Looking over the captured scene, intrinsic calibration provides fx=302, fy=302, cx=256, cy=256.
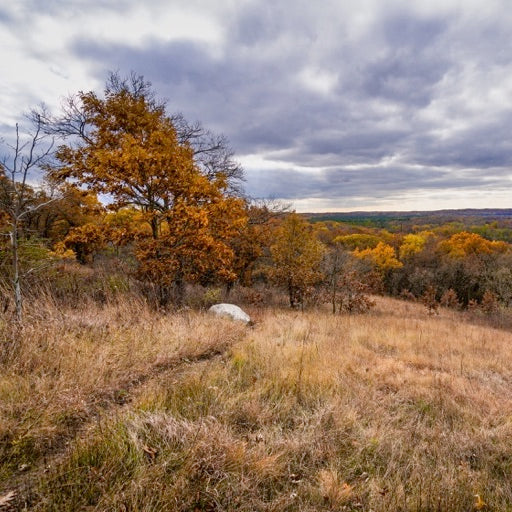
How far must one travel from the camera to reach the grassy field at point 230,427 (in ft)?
6.97

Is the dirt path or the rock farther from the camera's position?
the rock

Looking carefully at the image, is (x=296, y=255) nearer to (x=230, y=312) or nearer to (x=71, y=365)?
(x=230, y=312)

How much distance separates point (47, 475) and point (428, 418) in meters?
3.77

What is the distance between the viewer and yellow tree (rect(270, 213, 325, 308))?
46.9ft

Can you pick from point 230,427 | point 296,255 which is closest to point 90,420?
point 230,427

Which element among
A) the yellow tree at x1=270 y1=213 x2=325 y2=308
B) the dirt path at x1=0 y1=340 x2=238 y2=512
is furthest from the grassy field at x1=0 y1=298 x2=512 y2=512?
the yellow tree at x1=270 y1=213 x2=325 y2=308

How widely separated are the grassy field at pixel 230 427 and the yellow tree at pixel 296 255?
8934 mm

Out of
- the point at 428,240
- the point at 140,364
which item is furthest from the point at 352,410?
the point at 428,240

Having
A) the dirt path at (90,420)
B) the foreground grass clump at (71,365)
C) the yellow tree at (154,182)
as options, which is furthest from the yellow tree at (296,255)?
the dirt path at (90,420)

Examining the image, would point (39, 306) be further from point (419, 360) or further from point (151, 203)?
point (419, 360)

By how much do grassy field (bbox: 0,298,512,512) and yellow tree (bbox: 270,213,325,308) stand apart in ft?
29.3

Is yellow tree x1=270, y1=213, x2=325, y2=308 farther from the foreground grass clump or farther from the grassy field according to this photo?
the grassy field

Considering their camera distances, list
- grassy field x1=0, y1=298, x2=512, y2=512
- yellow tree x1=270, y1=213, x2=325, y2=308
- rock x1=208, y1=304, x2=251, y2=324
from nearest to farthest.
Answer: grassy field x1=0, y1=298, x2=512, y2=512
rock x1=208, y1=304, x2=251, y2=324
yellow tree x1=270, y1=213, x2=325, y2=308

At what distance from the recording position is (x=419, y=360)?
573 cm
